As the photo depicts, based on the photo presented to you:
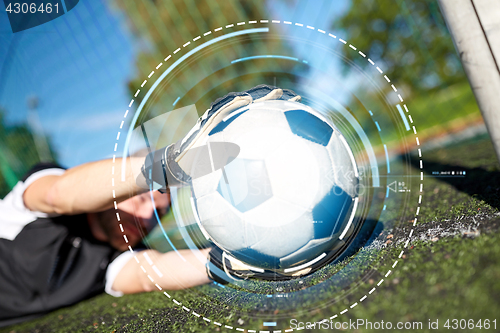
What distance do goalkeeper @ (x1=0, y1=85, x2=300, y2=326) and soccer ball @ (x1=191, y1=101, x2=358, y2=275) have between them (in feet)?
0.74

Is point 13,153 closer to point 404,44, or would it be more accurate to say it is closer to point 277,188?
point 277,188

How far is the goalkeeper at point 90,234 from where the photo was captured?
2.06 m

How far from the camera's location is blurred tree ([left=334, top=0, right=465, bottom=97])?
6832 mm

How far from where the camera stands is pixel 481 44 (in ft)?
5.16

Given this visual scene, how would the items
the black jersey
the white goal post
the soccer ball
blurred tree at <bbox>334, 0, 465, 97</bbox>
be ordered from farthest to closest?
blurred tree at <bbox>334, 0, 465, 97</bbox>, the black jersey, the soccer ball, the white goal post

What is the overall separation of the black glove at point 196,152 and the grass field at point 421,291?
951mm

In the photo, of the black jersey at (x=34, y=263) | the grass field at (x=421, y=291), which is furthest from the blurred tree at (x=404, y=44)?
the black jersey at (x=34, y=263)

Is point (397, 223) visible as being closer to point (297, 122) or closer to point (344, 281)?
point (344, 281)

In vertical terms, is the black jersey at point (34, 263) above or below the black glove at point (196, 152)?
below

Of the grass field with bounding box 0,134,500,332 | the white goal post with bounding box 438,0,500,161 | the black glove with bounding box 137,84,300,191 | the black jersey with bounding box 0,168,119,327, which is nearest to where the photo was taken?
the grass field with bounding box 0,134,500,332

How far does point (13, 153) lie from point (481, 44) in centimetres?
472

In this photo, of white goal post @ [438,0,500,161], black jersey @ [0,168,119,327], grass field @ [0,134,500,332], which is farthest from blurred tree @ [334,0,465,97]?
black jersey @ [0,168,119,327]

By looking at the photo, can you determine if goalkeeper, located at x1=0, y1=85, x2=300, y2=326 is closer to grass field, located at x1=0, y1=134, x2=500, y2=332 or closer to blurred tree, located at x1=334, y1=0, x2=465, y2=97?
grass field, located at x1=0, y1=134, x2=500, y2=332

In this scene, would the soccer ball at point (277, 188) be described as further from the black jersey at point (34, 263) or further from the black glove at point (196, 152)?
the black jersey at point (34, 263)
